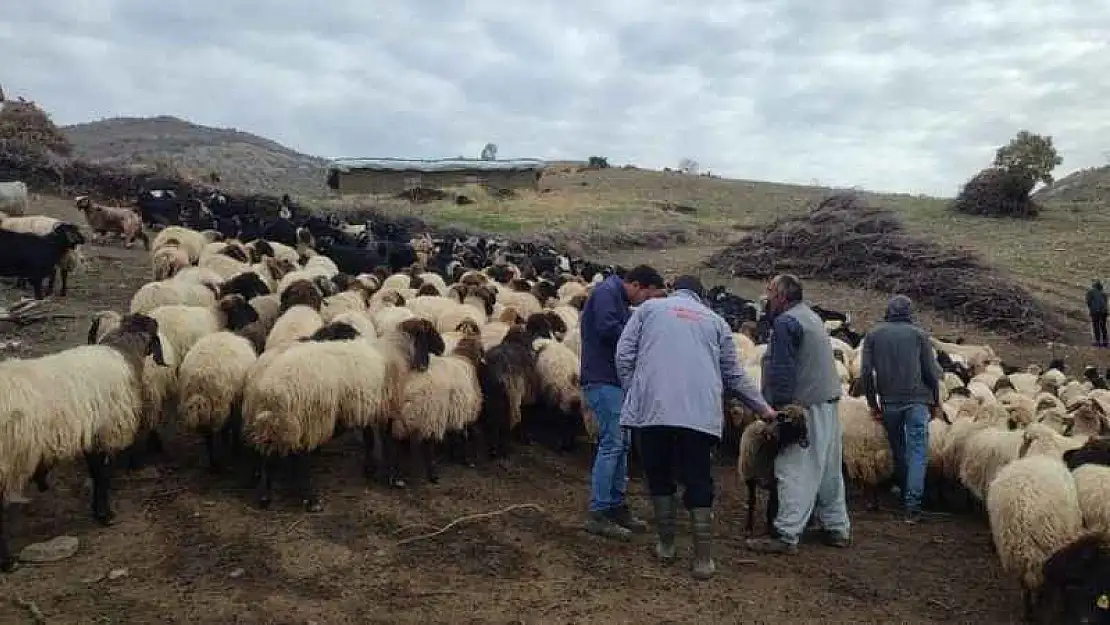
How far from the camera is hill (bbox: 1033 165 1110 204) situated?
42594mm

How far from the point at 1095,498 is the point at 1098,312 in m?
17.5

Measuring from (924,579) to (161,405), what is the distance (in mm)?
6268

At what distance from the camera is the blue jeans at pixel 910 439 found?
7.75m

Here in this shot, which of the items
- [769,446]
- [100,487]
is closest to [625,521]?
[769,446]

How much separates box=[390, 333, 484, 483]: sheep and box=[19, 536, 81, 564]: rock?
107 inches

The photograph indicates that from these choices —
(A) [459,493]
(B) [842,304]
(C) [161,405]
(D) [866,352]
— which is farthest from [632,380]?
(B) [842,304]

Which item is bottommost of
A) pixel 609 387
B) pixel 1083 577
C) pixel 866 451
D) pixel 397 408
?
pixel 866 451

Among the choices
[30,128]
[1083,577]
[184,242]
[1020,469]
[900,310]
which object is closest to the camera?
[1083,577]

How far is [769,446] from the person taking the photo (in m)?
6.94

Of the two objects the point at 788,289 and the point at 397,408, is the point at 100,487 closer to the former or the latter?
the point at 397,408

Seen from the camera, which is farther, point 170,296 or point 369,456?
point 170,296

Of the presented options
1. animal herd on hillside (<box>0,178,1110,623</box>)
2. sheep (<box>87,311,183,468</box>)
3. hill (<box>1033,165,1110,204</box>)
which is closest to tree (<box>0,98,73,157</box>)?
animal herd on hillside (<box>0,178,1110,623</box>)

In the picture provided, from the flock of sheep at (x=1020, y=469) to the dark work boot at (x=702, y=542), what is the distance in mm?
1068

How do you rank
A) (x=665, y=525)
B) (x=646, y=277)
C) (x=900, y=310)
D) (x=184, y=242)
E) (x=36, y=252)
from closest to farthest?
(x=665, y=525) → (x=646, y=277) → (x=900, y=310) → (x=36, y=252) → (x=184, y=242)
